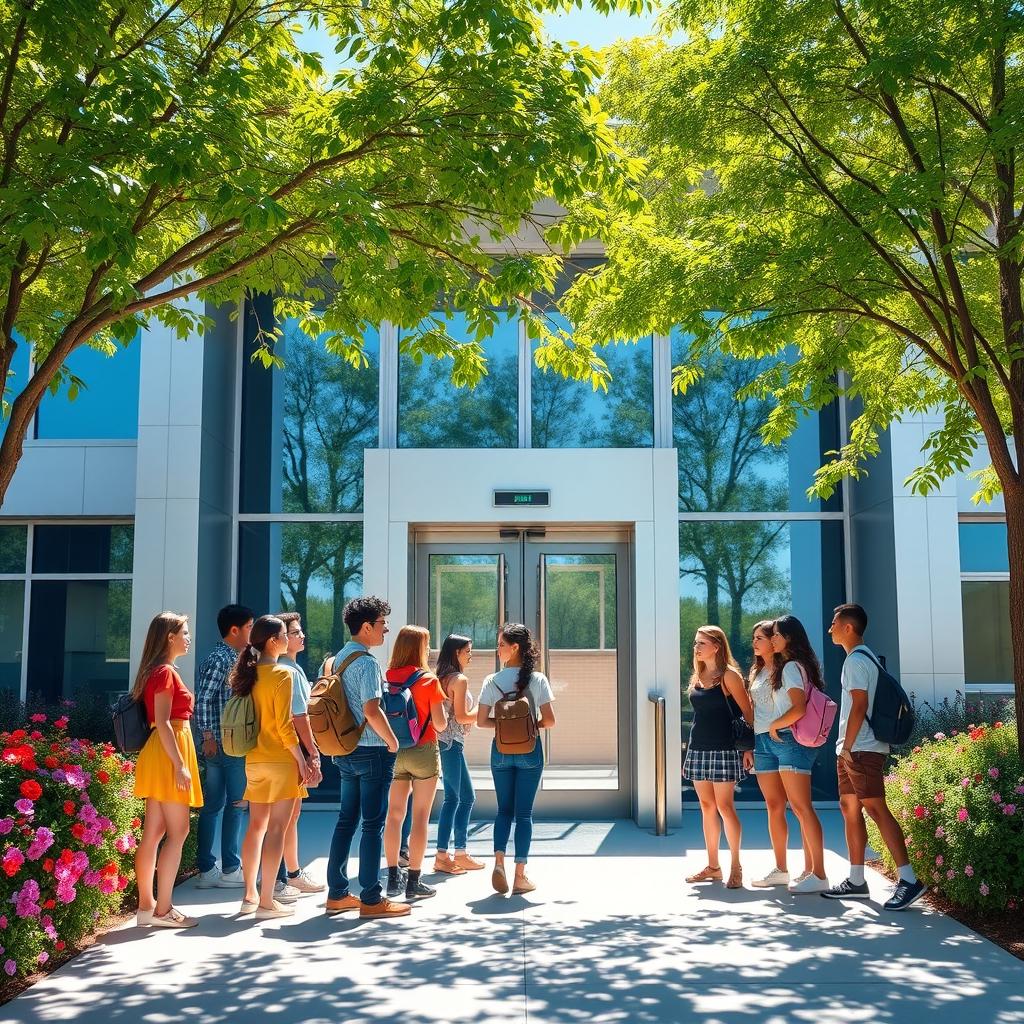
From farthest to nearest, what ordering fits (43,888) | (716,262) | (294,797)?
(716,262)
(294,797)
(43,888)

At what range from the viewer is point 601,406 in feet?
41.9

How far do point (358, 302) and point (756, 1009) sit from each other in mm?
5172

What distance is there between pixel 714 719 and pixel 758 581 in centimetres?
457

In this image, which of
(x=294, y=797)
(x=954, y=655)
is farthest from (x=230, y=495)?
(x=954, y=655)

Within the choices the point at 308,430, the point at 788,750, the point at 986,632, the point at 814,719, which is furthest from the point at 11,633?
the point at 986,632

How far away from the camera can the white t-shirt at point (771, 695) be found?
26.0 ft

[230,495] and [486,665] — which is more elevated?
[230,495]

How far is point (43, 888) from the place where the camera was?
5.92m

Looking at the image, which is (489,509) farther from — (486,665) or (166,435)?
(166,435)

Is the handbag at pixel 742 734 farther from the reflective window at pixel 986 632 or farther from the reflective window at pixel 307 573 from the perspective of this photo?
the reflective window at pixel 307 573

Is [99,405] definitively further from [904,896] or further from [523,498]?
[904,896]

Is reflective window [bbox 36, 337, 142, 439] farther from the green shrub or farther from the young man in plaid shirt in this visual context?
the green shrub

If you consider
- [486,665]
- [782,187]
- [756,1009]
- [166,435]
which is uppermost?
[782,187]

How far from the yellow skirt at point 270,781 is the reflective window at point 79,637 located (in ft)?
18.7
